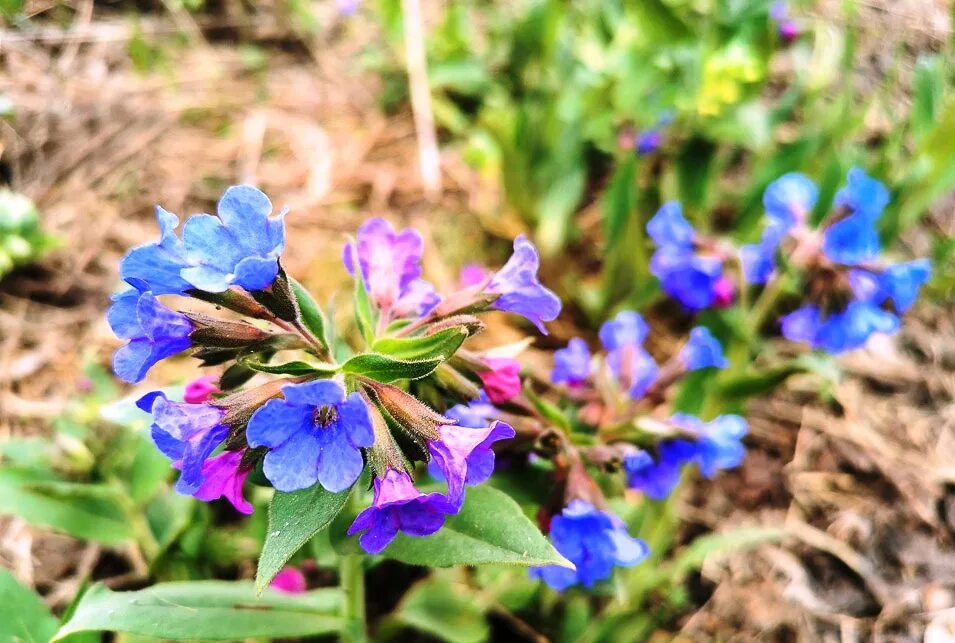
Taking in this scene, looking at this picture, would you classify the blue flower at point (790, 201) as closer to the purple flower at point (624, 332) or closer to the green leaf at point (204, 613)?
the purple flower at point (624, 332)

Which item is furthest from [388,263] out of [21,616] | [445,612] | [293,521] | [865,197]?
[865,197]

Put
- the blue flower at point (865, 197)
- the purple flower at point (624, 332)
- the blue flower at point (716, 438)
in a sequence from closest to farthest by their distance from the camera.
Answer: the blue flower at point (716, 438) < the purple flower at point (624, 332) < the blue flower at point (865, 197)

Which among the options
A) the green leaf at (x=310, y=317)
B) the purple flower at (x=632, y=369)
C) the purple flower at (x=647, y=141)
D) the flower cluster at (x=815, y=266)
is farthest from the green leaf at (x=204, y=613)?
the purple flower at (x=647, y=141)

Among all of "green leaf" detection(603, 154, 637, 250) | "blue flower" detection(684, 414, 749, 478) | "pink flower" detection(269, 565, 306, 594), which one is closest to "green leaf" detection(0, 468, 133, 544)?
"pink flower" detection(269, 565, 306, 594)

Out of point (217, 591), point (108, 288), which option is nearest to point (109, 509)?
point (217, 591)

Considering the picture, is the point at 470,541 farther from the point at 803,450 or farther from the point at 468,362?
the point at 803,450

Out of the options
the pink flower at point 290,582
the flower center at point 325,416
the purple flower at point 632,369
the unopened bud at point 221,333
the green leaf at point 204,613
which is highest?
the unopened bud at point 221,333

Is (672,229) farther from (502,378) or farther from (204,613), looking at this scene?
(204,613)

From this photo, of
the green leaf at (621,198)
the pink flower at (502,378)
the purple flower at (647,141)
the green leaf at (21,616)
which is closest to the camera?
the pink flower at (502,378)
